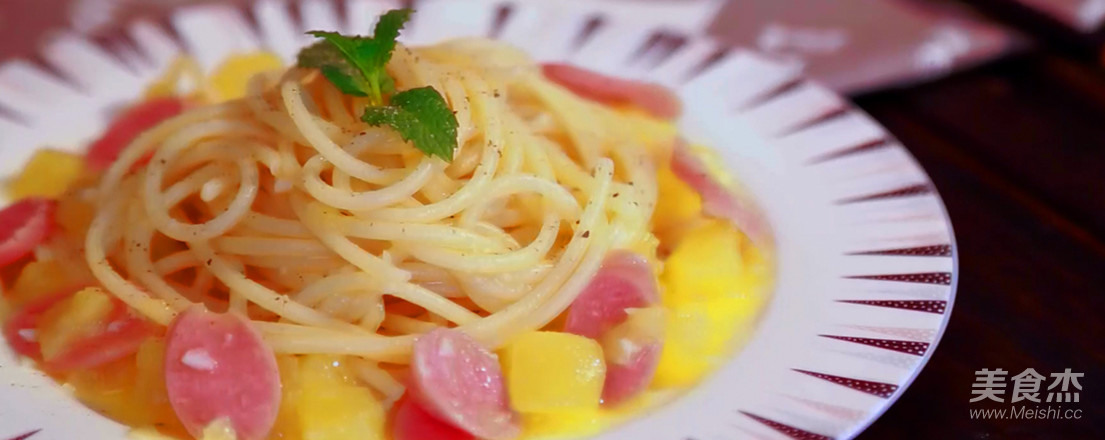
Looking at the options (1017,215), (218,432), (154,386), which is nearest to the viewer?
(218,432)

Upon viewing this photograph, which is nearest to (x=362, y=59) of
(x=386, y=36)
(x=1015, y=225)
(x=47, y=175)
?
(x=386, y=36)

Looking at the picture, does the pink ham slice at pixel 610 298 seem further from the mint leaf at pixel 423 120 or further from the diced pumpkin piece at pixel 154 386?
the diced pumpkin piece at pixel 154 386

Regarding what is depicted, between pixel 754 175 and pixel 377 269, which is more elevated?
pixel 754 175

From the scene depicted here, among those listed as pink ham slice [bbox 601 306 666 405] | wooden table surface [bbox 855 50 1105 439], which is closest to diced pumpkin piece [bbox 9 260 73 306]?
pink ham slice [bbox 601 306 666 405]

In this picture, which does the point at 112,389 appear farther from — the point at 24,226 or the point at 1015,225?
the point at 1015,225

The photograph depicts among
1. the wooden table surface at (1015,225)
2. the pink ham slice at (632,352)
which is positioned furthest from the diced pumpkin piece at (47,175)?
the wooden table surface at (1015,225)

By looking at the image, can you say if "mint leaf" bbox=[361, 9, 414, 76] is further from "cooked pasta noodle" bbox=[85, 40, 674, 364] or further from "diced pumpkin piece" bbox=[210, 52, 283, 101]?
"diced pumpkin piece" bbox=[210, 52, 283, 101]

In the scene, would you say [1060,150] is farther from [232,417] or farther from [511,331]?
[232,417]
